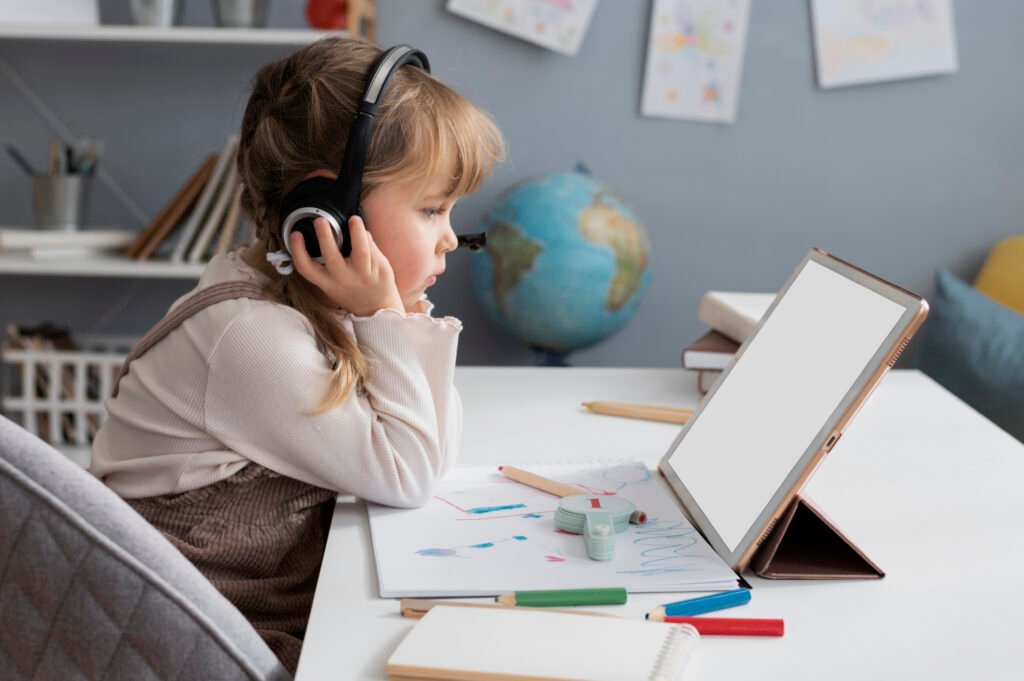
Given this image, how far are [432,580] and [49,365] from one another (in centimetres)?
202

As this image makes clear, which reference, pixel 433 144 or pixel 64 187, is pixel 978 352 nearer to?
pixel 433 144

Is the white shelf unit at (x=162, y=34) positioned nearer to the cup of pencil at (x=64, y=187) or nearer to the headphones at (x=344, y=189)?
the cup of pencil at (x=64, y=187)

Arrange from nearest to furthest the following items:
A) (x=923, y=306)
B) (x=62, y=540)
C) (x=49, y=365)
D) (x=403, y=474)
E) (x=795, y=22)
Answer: (x=62, y=540)
(x=923, y=306)
(x=403, y=474)
(x=49, y=365)
(x=795, y=22)

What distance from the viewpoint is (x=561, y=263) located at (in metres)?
2.39

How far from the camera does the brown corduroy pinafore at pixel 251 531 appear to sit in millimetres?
899

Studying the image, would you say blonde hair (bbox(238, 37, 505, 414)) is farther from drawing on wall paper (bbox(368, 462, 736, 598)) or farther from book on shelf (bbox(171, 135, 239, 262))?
book on shelf (bbox(171, 135, 239, 262))

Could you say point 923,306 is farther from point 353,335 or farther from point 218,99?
point 218,99

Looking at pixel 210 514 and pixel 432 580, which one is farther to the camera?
pixel 210 514

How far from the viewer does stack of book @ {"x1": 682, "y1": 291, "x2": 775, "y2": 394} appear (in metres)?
1.37

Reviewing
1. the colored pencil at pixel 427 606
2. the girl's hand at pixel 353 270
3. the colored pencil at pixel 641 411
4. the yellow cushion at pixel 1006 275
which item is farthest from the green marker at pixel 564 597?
the yellow cushion at pixel 1006 275

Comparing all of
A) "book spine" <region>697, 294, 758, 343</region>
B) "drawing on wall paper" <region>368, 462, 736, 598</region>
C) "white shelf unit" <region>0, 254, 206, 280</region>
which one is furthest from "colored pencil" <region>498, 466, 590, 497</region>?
"white shelf unit" <region>0, 254, 206, 280</region>

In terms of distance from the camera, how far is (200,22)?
8.52 feet

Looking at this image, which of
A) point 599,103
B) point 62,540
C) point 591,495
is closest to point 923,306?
point 591,495

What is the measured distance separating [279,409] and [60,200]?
1.77 metres
